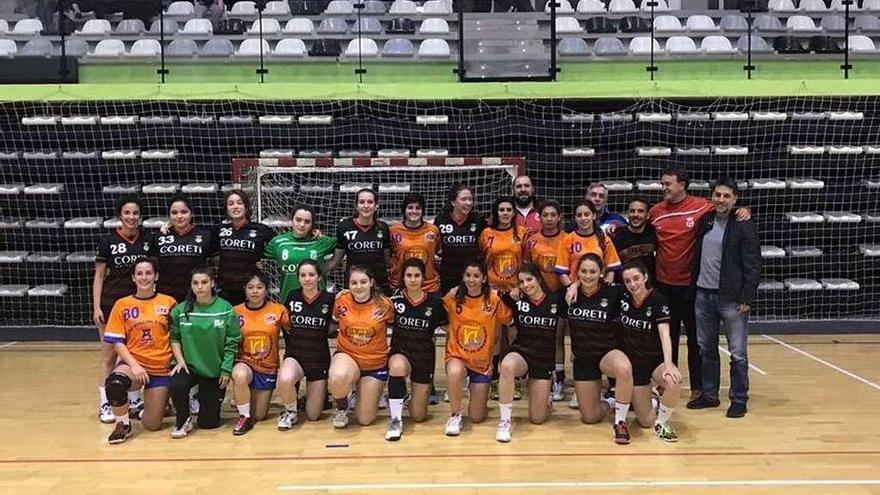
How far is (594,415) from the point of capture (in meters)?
5.30

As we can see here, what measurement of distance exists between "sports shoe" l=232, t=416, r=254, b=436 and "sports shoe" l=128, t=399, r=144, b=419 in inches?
28.7

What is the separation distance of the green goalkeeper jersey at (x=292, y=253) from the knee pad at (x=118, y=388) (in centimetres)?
120

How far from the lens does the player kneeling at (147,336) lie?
17.0ft

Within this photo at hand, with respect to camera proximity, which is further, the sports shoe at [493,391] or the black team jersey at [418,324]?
the sports shoe at [493,391]

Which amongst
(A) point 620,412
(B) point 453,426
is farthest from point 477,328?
(A) point 620,412

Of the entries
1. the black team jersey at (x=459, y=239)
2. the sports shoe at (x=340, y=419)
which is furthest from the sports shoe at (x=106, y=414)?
the black team jersey at (x=459, y=239)

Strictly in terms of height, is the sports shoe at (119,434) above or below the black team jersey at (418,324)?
below

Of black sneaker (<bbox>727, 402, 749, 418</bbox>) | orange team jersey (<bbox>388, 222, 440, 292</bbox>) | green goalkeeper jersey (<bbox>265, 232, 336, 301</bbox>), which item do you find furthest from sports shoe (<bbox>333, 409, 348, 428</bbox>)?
black sneaker (<bbox>727, 402, 749, 418</bbox>)

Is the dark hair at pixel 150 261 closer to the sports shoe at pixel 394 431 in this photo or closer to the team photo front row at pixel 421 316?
the team photo front row at pixel 421 316

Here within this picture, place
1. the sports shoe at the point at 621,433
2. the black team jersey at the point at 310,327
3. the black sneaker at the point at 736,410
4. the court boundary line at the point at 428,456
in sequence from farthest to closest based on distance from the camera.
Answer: the black sneaker at the point at 736,410 < the black team jersey at the point at 310,327 < the sports shoe at the point at 621,433 < the court boundary line at the point at 428,456

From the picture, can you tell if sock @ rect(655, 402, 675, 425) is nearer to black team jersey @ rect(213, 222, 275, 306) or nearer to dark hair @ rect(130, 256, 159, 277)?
black team jersey @ rect(213, 222, 275, 306)

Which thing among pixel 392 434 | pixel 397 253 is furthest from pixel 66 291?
pixel 392 434

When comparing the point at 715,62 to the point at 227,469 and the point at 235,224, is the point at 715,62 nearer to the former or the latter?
the point at 235,224

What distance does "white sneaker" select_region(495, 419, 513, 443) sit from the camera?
16.3ft
